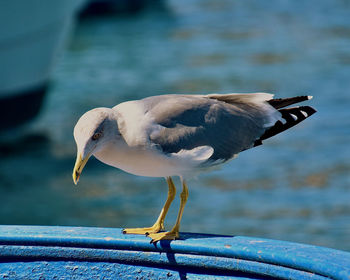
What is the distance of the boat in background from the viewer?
30.7 feet

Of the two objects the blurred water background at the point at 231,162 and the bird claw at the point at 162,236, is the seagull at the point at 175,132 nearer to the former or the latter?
the bird claw at the point at 162,236

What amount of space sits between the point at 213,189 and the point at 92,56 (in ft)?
26.2

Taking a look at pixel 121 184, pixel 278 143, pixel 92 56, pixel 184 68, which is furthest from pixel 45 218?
pixel 92 56

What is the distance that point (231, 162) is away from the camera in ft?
29.8

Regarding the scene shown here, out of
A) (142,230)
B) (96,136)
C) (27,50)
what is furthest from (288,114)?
(27,50)

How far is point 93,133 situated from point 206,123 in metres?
0.50

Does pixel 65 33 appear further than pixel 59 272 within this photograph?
Yes

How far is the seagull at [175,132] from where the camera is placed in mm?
2656

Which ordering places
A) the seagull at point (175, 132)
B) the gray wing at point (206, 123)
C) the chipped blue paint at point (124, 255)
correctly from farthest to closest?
the gray wing at point (206, 123) < the seagull at point (175, 132) < the chipped blue paint at point (124, 255)

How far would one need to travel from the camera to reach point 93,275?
2.67 m

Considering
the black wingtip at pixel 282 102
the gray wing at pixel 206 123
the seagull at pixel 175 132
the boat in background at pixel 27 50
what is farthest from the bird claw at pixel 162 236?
the boat in background at pixel 27 50

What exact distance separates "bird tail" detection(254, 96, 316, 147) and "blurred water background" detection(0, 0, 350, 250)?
3870 mm

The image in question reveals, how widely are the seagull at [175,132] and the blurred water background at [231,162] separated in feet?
12.9

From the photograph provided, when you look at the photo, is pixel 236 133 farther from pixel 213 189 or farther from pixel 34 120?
pixel 34 120
